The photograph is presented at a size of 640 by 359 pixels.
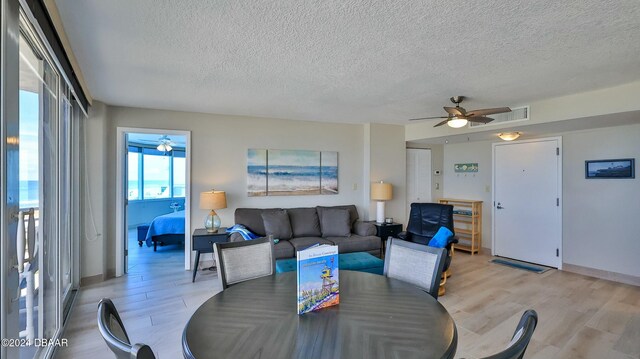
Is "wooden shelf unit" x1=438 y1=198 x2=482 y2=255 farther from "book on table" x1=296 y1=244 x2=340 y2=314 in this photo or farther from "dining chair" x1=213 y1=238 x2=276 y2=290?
"book on table" x1=296 y1=244 x2=340 y2=314

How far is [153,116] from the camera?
432 centimetres

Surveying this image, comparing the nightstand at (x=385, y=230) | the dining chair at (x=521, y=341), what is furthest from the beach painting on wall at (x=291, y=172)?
the dining chair at (x=521, y=341)

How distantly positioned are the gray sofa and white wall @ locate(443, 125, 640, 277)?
2.92m

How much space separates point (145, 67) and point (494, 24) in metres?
2.87

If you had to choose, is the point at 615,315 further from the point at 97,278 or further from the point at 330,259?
the point at 97,278

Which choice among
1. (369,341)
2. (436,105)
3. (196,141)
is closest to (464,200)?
(436,105)

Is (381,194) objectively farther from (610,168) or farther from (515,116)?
(610,168)

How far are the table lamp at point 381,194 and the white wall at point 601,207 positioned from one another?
8.59 feet

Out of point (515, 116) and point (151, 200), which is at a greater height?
point (515, 116)

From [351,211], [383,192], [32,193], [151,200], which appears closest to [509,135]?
[383,192]

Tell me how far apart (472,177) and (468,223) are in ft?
2.93

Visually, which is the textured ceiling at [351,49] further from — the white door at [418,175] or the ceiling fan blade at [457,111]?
the white door at [418,175]

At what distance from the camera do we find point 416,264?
75.4 inches

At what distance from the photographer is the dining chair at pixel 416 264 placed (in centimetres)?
182
